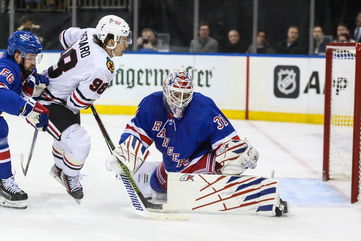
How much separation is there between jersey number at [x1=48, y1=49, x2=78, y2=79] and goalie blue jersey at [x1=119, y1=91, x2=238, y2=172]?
411mm

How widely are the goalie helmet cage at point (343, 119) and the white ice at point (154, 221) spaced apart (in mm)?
134

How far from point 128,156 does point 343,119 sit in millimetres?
2986

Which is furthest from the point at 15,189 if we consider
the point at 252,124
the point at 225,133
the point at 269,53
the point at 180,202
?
the point at 269,53

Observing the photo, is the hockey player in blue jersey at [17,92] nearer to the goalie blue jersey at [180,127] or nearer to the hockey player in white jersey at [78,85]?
the hockey player in white jersey at [78,85]

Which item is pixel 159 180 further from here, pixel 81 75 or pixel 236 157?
pixel 81 75

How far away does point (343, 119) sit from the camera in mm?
6578

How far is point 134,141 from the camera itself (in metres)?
4.08

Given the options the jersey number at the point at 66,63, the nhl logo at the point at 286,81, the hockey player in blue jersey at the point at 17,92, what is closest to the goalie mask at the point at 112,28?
the jersey number at the point at 66,63

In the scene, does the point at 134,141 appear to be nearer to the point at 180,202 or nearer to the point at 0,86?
the point at 180,202

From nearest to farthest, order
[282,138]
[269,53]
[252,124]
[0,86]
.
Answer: [0,86], [282,138], [252,124], [269,53]

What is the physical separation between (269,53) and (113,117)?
5.91 feet

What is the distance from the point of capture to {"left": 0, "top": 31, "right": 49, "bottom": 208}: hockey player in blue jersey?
3912 mm

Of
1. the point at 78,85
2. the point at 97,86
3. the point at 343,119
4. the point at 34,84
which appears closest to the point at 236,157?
the point at 97,86

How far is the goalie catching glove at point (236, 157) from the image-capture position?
13.1 ft
